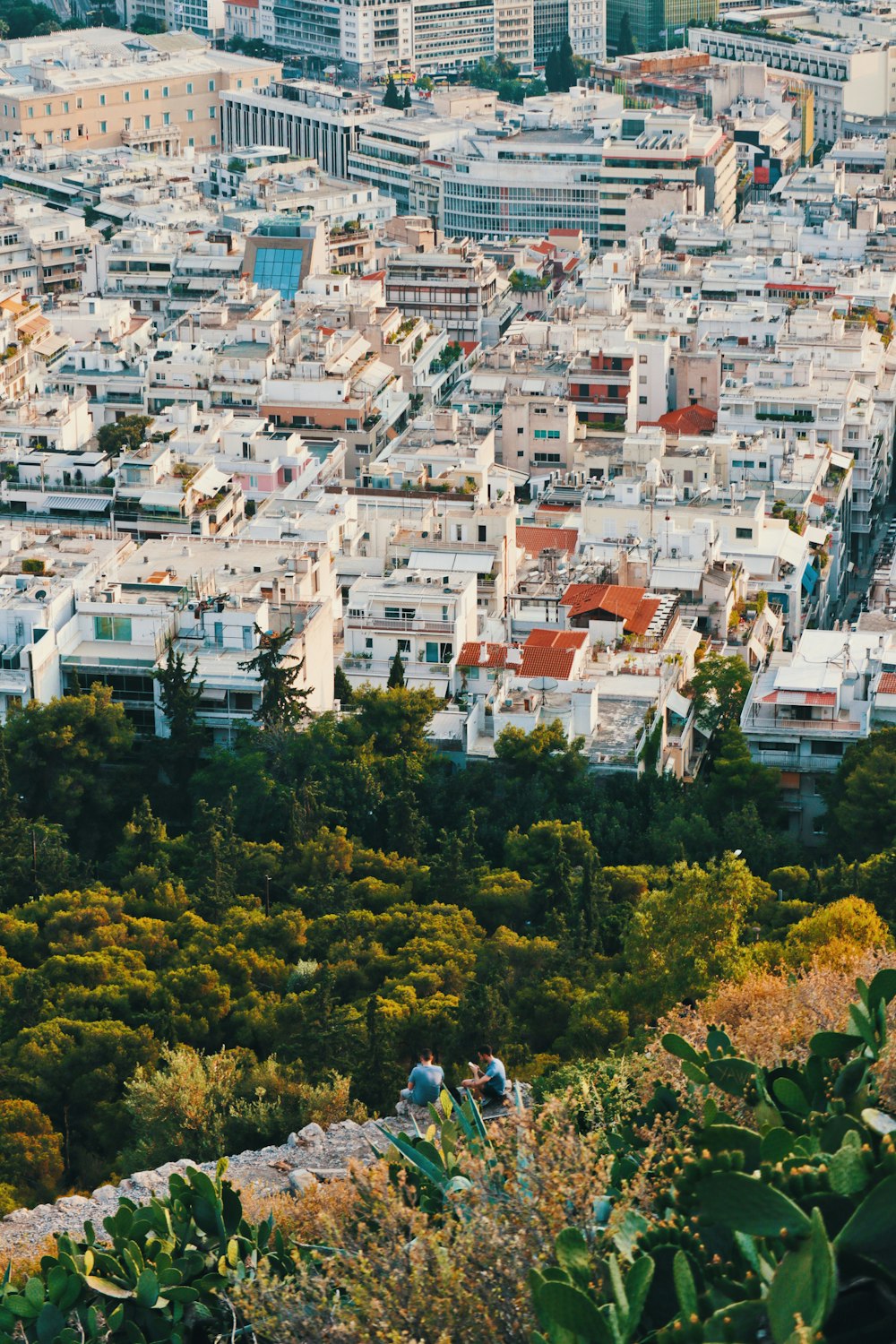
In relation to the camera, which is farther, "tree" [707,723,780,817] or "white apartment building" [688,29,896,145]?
"white apartment building" [688,29,896,145]

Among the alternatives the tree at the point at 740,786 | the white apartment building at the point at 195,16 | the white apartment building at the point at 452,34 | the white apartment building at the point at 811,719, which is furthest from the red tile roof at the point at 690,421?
the white apartment building at the point at 195,16

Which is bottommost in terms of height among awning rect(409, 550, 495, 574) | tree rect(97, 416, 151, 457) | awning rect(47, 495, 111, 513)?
awning rect(409, 550, 495, 574)

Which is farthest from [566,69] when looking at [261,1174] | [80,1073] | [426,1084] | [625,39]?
[261,1174]

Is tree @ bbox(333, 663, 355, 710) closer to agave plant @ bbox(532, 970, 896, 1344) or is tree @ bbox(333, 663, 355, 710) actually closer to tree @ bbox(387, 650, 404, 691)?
tree @ bbox(387, 650, 404, 691)

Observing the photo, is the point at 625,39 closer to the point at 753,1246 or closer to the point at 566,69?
the point at 566,69

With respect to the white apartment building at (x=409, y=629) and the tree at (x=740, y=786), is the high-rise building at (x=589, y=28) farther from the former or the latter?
the tree at (x=740, y=786)

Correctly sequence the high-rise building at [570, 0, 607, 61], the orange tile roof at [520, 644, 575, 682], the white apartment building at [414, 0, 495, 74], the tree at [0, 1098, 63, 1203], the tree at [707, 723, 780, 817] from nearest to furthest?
the tree at [0, 1098, 63, 1203], the tree at [707, 723, 780, 817], the orange tile roof at [520, 644, 575, 682], the white apartment building at [414, 0, 495, 74], the high-rise building at [570, 0, 607, 61]

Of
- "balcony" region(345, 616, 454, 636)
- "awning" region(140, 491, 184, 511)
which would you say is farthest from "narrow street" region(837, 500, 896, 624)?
"awning" region(140, 491, 184, 511)

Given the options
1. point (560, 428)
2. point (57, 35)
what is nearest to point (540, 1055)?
point (560, 428)
